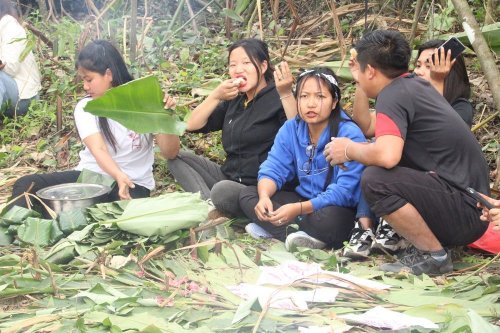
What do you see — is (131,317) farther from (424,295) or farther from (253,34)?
(253,34)

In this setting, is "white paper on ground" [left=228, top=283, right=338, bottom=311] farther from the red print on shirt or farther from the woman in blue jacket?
the red print on shirt

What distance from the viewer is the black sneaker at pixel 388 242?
382 cm

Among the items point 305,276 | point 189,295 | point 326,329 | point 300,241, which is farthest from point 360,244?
point 326,329

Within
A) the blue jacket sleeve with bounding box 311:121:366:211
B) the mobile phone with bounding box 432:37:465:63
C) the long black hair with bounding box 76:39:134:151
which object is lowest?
the blue jacket sleeve with bounding box 311:121:366:211

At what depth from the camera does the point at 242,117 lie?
14.6ft

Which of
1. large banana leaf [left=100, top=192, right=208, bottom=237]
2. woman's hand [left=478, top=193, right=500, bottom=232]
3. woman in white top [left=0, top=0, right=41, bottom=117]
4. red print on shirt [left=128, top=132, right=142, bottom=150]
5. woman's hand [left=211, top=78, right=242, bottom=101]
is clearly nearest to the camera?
woman's hand [left=478, top=193, right=500, bottom=232]

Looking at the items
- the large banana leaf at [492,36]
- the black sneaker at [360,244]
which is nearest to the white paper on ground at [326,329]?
the black sneaker at [360,244]

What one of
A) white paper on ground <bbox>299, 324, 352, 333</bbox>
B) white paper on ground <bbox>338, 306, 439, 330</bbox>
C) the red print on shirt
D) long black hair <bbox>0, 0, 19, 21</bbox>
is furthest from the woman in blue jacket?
long black hair <bbox>0, 0, 19, 21</bbox>

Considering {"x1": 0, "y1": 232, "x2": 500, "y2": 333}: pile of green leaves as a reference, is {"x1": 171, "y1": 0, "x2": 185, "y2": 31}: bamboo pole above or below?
above

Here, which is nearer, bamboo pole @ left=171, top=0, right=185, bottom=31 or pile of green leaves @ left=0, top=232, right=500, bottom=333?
pile of green leaves @ left=0, top=232, right=500, bottom=333

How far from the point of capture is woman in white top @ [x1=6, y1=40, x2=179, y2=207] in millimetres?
4332

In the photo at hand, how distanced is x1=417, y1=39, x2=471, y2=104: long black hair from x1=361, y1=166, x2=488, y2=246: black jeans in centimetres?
67

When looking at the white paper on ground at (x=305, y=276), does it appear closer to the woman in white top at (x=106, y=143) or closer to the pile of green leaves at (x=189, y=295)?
the pile of green leaves at (x=189, y=295)

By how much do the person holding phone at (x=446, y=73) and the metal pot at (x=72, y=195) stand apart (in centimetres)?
170
